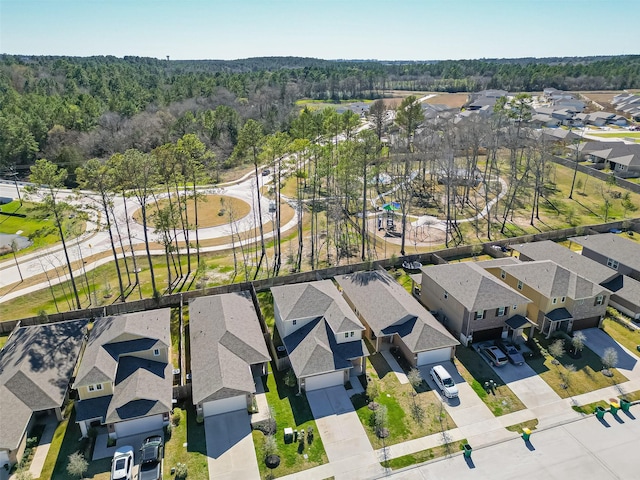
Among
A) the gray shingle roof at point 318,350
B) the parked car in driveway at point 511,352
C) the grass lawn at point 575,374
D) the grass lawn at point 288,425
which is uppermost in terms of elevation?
the gray shingle roof at point 318,350

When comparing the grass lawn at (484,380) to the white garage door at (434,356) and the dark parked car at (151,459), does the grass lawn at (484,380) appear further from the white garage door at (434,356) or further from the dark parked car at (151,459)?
the dark parked car at (151,459)

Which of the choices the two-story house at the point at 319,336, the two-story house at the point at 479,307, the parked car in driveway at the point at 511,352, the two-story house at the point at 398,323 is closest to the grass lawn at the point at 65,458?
the two-story house at the point at 319,336

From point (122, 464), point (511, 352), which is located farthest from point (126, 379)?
point (511, 352)

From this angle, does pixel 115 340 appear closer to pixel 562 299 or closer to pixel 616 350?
pixel 562 299

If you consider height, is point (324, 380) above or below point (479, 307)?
below

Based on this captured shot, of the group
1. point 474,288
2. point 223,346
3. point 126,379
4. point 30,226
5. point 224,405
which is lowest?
point 30,226

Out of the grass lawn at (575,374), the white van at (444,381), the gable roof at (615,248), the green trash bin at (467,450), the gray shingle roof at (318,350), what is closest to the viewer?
the green trash bin at (467,450)
